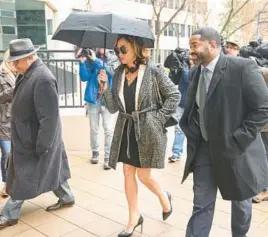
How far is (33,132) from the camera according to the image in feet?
11.4

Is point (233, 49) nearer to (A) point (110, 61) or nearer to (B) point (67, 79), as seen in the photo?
(A) point (110, 61)

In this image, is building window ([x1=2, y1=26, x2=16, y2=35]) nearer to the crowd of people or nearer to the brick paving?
the crowd of people

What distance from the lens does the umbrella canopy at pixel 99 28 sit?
323 centimetres

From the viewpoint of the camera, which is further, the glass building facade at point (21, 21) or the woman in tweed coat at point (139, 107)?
the glass building facade at point (21, 21)

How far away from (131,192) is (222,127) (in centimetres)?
118

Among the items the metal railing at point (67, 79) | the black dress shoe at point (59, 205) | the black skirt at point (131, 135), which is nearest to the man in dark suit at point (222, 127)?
the black skirt at point (131, 135)

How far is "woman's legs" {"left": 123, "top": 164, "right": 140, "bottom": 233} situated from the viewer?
3.40 metres

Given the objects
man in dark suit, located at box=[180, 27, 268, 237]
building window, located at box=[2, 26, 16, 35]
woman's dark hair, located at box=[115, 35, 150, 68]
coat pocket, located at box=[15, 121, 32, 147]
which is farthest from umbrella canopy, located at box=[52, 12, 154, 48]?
building window, located at box=[2, 26, 16, 35]

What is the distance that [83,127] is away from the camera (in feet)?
21.2

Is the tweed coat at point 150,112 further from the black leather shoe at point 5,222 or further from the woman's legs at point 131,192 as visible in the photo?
the black leather shoe at point 5,222

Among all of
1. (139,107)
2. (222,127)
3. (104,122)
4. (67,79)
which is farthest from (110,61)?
(222,127)

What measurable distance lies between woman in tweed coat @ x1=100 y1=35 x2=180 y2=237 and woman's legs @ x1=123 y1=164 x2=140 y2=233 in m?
0.02

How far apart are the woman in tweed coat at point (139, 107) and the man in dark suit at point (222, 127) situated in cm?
39

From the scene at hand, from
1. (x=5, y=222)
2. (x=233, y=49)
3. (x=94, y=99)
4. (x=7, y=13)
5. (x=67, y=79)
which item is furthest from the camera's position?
(x=7, y=13)
